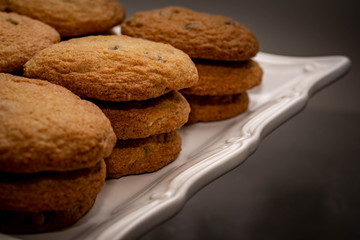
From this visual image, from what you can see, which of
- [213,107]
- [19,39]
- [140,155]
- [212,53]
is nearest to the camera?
[140,155]

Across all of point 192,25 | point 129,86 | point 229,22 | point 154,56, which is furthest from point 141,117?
point 229,22

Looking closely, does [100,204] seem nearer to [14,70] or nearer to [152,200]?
[152,200]

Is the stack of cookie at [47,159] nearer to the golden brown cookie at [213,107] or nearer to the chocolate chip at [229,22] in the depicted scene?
the golden brown cookie at [213,107]

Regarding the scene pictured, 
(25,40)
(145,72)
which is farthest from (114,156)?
(25,40)

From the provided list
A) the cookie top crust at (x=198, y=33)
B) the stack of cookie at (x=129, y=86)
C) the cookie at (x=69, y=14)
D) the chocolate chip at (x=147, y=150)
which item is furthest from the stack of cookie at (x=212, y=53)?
the chocolate chip at (x=147, y=150)

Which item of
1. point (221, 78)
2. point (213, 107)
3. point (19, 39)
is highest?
point (19, 39)

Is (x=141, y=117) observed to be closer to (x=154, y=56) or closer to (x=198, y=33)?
(x=154, y=56)

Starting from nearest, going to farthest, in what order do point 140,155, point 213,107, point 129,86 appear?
point 129,86, point 140,155, point 213,107
